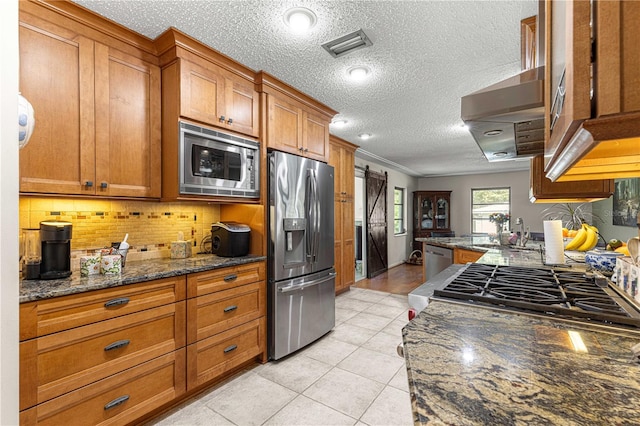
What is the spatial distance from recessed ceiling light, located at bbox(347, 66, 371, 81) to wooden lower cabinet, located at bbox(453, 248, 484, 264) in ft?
7.06

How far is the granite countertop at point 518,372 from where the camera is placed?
0.50 m

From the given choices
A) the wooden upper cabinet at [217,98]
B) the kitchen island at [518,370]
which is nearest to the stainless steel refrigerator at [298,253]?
the wooden upper cabinet at [217,98]

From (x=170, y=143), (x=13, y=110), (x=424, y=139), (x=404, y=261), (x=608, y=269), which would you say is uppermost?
(x=424, y=139)

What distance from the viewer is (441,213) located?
26.3ft

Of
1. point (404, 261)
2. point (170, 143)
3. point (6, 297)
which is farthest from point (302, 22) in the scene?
point (404, 261)

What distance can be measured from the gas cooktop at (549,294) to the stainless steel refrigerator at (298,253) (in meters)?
1.44

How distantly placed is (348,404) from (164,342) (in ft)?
4.04

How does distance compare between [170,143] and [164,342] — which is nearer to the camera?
[164,342]

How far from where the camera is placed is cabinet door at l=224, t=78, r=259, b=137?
229 cm

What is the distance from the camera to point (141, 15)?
1.72 metres

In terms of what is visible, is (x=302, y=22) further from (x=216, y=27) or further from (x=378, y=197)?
(x=378, y=197)

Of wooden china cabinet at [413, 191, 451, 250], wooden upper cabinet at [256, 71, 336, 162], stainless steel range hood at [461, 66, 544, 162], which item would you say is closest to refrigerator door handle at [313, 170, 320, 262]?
wooden upper cabinet at [256, 71, 336, 162]

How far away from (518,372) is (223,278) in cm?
188

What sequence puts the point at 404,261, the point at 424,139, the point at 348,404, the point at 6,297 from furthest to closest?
the point at 404,261 → the point at 424,139 → the point at 348,404 → the point at 6,297
